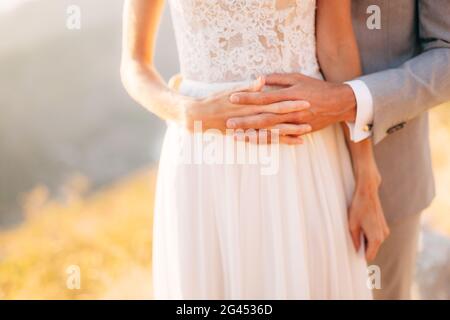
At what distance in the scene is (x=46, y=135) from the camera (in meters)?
2.89

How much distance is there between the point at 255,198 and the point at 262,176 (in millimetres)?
48

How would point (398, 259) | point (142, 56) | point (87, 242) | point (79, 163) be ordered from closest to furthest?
point (142, 56)
point (398, 259)
point (87, 242)
point (79, 163)

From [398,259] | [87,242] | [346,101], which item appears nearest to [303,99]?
[346,101]

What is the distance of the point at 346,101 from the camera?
1210 millimetres

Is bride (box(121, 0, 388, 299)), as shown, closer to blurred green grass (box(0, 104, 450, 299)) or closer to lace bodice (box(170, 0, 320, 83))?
lace bodice (box(170, 0, 320, 83))

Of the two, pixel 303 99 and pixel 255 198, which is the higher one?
pixel 303 99

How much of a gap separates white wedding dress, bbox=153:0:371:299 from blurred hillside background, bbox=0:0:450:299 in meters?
1.39

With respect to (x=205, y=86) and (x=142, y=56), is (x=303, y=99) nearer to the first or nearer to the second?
(x=205, y=86)

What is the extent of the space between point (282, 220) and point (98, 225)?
67.4 inches

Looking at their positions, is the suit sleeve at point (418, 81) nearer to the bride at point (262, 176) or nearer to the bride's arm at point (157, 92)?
the bride at point (262, 176)

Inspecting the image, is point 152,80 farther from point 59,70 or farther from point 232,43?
point 59,70

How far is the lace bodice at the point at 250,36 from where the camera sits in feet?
3.97

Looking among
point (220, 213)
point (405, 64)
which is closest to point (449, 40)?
point (405, 64)

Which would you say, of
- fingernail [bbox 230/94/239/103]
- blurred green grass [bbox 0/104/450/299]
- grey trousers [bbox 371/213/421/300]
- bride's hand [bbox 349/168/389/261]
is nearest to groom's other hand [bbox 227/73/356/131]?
fingernail [bbox 230/94/239/103]
